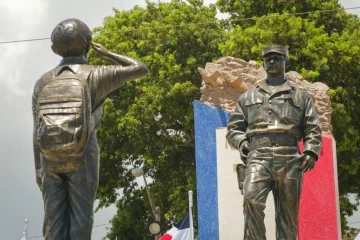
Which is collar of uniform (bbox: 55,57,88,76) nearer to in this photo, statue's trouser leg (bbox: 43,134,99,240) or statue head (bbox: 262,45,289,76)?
statue's trouser leg (bbox: 43,134,99,240)

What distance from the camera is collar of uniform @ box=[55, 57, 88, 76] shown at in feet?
26.2

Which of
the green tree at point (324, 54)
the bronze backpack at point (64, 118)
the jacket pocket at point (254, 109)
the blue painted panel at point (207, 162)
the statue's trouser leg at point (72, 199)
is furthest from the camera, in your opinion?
the green tree at point (324, 54)

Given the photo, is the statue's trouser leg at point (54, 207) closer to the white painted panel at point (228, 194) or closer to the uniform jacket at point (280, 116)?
the uniform jacket at point (280, 116)

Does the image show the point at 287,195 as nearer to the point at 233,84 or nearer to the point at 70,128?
the point at 70,128

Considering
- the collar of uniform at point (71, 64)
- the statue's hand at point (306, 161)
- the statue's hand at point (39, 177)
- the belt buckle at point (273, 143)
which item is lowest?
the statue's hand at point (39, 177)

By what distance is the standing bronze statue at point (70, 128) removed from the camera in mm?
7586

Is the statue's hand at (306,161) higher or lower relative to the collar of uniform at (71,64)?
lower

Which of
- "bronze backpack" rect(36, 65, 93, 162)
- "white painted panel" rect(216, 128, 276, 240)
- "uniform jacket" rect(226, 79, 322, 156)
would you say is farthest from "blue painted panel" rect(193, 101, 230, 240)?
"bronze backpack" rect(36, 65, 93, 162)

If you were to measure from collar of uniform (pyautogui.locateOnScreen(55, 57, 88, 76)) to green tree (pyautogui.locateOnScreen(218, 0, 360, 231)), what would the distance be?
17.2 metres

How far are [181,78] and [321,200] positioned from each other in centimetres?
1081

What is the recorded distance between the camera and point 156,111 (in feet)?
89.2

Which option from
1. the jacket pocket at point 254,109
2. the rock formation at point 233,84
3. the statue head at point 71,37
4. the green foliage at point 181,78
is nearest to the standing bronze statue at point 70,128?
the statue head at point 71,37

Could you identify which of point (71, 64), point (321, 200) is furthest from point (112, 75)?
point (321, 200)

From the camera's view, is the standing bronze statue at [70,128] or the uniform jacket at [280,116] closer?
the standing bronze statue at [70,128]
